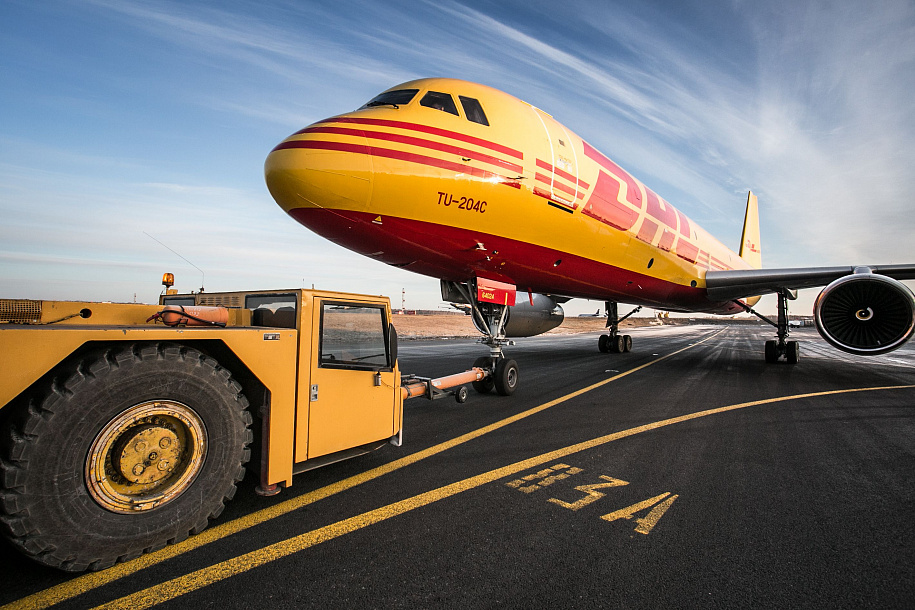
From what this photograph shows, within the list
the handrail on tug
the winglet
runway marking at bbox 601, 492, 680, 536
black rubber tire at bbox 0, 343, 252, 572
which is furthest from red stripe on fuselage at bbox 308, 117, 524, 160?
the winglet

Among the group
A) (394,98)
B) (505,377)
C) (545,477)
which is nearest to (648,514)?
(545,477)

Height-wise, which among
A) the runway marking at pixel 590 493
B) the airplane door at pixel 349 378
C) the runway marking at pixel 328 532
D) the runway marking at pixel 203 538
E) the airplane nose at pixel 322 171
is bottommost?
the runway marking at pixel 203 538

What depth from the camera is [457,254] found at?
20.0ft

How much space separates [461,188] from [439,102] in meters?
1.33

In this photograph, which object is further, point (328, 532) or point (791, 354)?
point (791, 354)

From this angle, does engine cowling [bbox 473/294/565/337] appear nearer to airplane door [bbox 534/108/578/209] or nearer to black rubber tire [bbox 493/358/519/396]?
black rubber tire [bbox 493/358/519/396]

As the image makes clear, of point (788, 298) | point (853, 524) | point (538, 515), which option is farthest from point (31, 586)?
point (788, 298)

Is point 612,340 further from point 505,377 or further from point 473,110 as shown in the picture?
point 473,110

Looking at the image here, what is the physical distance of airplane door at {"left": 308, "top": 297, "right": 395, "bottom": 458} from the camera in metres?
3.12

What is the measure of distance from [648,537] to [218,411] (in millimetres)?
2835

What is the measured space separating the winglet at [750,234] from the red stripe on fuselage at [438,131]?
62.0 feet

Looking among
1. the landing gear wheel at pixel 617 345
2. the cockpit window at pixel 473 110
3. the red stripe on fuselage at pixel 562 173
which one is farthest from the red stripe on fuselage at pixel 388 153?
the landing gear wheel at pixel 617 345

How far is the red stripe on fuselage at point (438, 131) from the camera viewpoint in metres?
5.07

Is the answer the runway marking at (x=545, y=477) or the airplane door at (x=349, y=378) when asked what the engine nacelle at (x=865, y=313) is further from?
the airplane door at (x=349, y=378)
